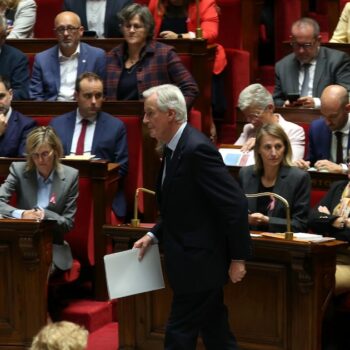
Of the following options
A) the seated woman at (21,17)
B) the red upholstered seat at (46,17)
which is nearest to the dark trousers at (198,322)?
the seated woman at (21,17)

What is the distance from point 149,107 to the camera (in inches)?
71.7

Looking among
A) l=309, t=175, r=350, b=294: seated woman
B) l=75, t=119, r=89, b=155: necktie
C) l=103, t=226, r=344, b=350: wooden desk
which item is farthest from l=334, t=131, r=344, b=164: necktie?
l=75, t=119, r=89, b=155: necktie

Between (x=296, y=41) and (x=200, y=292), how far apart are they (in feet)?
4.84

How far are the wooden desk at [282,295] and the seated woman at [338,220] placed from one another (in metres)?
0.09

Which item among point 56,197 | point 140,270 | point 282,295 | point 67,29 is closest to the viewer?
point 140,270

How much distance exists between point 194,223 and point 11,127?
1087 millimetres

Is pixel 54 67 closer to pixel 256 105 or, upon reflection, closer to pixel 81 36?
pixel 81 36

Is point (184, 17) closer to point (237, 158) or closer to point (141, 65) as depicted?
point (141, 65)

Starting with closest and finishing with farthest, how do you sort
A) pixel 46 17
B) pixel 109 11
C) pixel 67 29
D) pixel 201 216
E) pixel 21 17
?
1. pixel 201 216
2. pixel 67 29
3. pixel 109 11
4. pixel 21 17
5. pixel 46 17

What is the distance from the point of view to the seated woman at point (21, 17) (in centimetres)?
343

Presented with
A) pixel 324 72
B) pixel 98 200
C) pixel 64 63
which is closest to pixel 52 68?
pixel 64 63

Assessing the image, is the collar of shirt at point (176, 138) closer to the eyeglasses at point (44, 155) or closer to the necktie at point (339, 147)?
the eyeglasses at point (44, 155)

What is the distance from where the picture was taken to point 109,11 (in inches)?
131

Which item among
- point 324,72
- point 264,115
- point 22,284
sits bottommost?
point 22,284
